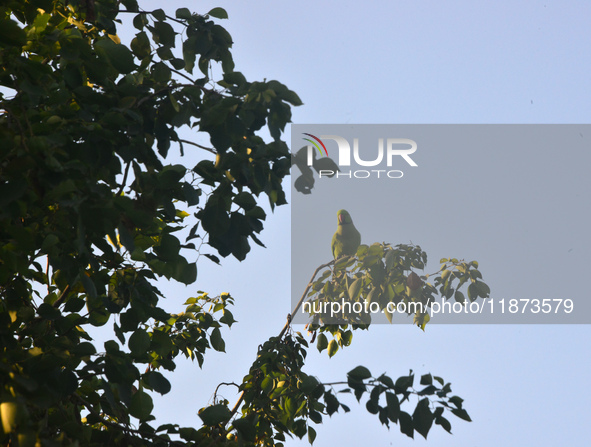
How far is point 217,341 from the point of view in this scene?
3303mm

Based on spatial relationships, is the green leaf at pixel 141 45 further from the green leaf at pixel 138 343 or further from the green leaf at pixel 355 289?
the green leaf at pixel 355 289

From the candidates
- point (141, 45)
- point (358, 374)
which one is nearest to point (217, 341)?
point (358, 374)

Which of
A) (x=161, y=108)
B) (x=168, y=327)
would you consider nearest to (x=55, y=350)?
(x=161, y=108)

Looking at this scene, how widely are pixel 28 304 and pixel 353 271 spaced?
2562mm

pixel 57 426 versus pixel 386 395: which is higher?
pixel 386 395

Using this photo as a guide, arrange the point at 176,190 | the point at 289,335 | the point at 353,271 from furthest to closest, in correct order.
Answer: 1. the point at 353,271
2. the point at 289,335
3. the point at 176,190

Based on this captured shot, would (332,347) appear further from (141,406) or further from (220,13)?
(220,13)

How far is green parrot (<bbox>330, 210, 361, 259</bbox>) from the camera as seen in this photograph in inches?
218

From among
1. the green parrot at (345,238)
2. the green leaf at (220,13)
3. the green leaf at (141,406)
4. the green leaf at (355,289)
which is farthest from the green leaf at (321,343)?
the green leaf at (220,13)

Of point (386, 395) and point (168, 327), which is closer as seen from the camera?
point (386, 395)

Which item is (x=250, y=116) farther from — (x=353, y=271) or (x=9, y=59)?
(x=353, y=271)

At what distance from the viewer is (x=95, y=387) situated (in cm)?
265

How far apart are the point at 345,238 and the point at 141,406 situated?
3603 mm

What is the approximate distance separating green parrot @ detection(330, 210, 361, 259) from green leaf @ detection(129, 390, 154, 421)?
136 inches
